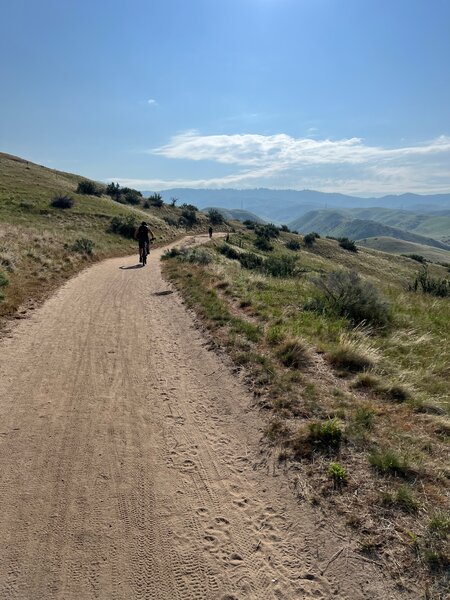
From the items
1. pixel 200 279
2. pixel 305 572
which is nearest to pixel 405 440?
pixel 305 572

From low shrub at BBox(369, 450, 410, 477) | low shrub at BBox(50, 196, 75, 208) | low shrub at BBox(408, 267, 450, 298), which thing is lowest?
low shrub at BBox(369, 450, 410, 477)

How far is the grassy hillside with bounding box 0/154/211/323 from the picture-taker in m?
13.2

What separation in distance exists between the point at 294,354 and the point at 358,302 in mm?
4235

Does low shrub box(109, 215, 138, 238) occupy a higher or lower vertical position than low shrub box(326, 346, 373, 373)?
higher

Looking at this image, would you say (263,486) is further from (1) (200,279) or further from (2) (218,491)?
(1) (200,279)

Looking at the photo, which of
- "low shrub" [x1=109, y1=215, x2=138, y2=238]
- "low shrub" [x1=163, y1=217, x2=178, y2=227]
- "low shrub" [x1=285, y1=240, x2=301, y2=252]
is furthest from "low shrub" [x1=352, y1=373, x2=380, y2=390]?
"low shrub" [x1=163, y1=217, x2=178, y2=227]

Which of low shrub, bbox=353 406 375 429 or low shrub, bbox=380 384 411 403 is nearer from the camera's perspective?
low shrub, bbox=353 406 375 429

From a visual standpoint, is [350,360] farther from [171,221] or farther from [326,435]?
[171,221]

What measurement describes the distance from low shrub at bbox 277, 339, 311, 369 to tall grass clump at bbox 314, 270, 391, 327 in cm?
297

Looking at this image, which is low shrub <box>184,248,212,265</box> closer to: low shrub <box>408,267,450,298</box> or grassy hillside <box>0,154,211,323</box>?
grassy hillside <box>0,154,211,323</box>

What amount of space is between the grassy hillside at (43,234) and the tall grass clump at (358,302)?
8.96 m

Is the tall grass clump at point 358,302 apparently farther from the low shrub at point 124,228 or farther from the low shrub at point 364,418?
the low shrub at point 124,228

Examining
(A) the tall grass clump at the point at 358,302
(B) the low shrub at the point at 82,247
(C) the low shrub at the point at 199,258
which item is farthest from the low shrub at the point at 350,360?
(B) the low shrub at the point at 82,247

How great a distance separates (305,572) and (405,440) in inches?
88.7
